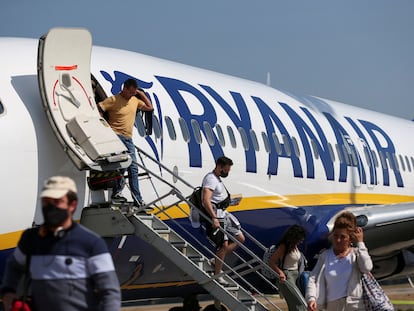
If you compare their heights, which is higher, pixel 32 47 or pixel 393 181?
pixel 32 47

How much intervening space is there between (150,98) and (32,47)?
1918 mm

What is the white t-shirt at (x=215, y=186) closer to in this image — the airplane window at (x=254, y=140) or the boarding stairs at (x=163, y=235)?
the boarding stairs at (x=163, y=235)

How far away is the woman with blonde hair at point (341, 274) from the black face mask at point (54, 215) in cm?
305

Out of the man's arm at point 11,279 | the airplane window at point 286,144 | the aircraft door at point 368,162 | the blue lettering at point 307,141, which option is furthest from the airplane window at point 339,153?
the man's arm at point 11,279

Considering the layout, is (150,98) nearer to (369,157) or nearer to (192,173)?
(192,173)

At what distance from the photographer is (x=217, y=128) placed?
13.9 meters

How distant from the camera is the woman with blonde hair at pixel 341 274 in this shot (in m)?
7.96

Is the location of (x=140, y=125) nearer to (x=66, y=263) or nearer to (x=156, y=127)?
(x=156, y=127)

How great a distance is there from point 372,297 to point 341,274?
1.02 ft

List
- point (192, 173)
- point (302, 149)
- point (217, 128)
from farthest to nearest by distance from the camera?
1. point (302, 149)
2. point (217, 128)
3. point (192, 173)

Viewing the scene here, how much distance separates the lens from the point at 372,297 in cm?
798

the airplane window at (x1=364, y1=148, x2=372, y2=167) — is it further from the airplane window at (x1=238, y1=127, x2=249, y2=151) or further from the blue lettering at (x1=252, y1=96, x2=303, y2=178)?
the airplane window at (x1=238, y1=127, x2=249, y2=151)

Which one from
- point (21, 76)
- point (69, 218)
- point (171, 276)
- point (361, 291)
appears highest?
point (21, 76)

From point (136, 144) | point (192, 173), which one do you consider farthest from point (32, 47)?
point (192, 173)
